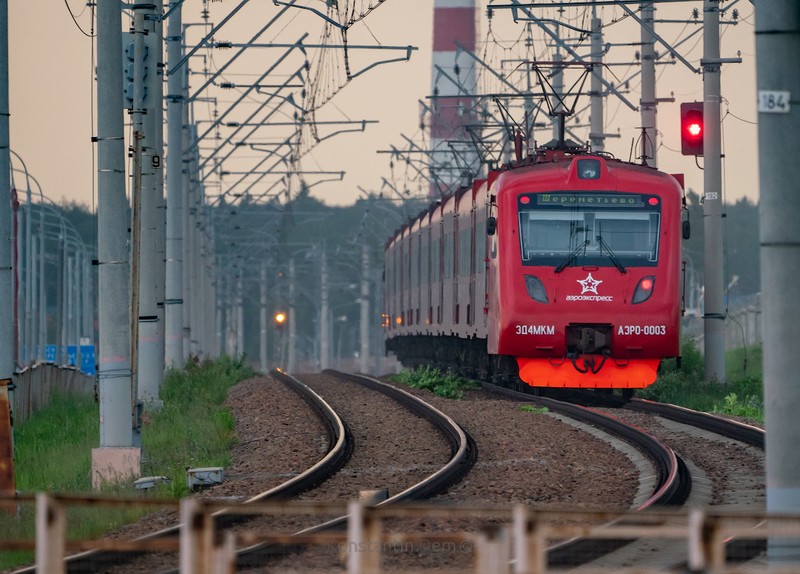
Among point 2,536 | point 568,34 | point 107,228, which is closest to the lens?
point 2,536

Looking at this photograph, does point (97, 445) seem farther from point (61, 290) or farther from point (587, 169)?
point (61, 290)

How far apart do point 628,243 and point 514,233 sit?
1660 millimetres

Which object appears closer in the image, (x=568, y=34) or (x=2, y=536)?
(x=2, y=536)

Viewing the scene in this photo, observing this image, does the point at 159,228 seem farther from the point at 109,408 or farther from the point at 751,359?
the point at 751,359

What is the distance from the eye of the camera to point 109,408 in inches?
645

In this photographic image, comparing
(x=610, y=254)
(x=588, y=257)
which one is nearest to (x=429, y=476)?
(x=588, y=257)

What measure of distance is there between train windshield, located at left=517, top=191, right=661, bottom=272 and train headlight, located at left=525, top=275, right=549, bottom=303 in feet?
0.80

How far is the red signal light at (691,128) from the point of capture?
26.6 meters

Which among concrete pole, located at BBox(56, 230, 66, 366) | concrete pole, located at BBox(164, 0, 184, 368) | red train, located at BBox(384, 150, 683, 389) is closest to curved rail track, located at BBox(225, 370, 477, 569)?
red train, located at BBox(384, 150, 683, 389)

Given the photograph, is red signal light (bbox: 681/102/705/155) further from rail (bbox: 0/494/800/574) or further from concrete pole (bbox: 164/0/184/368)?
rail (bbox: 0/494/800/574)

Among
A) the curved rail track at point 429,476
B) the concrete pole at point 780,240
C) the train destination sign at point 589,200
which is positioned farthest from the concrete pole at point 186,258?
the concrete pole at point 780,240

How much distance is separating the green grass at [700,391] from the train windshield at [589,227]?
2.75m

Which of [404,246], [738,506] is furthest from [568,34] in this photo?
[738,506]

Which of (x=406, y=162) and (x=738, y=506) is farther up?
(x=406, y=162)
